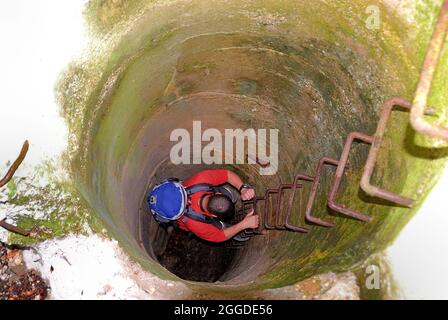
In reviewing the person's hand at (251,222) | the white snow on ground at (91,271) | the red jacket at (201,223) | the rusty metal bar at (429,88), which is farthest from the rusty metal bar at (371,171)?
the person's hand at (251,222)

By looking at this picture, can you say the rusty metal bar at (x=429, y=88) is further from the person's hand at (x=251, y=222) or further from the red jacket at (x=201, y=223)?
the person's hand at (x=251, y=222)

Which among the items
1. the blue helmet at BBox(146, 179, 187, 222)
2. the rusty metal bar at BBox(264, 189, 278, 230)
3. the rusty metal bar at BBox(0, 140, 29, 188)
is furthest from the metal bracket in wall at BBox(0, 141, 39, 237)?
the rusty metal bar at BBox(264, 189, 278, 230)

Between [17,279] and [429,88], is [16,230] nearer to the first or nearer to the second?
[17,279]

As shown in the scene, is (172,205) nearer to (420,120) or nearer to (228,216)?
(228,216)

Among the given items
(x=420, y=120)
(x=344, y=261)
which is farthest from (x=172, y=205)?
(x=420, y=120)

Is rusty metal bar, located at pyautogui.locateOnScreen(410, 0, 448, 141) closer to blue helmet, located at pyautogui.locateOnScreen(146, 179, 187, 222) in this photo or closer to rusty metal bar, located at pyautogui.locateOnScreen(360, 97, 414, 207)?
rusty metal bar, located at pyautogui.locateOnScreen(360, 97, 414, 207)

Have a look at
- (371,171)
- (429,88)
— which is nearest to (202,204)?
(371,171)

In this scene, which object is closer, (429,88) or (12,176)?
(429,88)
